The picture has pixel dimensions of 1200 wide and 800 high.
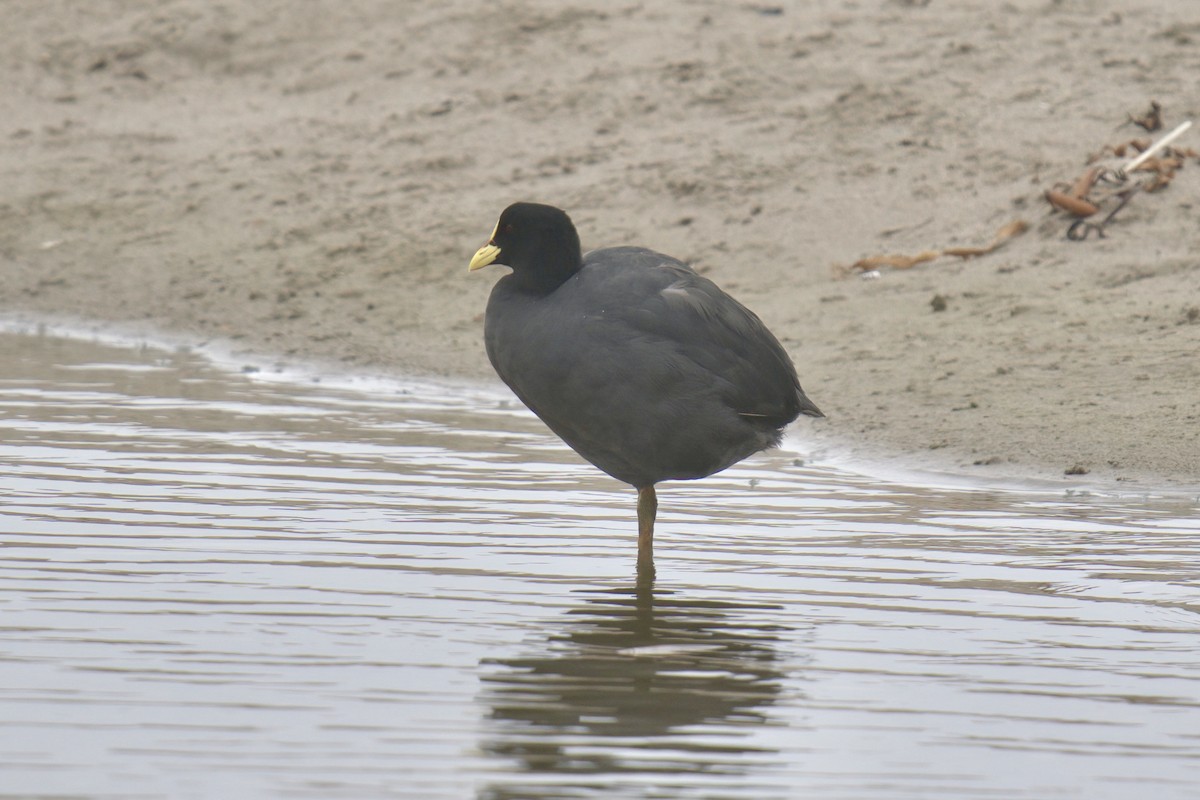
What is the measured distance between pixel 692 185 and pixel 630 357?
20.2 ft

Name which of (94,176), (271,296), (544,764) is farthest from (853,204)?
(544,764)

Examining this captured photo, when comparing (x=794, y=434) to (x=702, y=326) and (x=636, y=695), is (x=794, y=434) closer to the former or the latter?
(x=702, y=326)

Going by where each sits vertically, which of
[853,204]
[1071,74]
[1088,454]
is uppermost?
[1071,74]

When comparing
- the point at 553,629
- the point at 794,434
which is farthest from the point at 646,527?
the point at 794,434

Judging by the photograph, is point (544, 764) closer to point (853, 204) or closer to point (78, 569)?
point (78, 569)

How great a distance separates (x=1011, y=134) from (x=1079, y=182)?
1.27 metres

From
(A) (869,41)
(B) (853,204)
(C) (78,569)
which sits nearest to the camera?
(C) (78,569)

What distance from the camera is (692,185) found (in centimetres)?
1193

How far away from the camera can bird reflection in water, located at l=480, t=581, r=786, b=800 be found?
406 cm

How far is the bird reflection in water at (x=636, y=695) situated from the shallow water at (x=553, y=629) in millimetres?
12

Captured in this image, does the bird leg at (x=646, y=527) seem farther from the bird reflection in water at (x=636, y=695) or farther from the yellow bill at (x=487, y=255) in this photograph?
the yellow bill at (x=487, y=255)

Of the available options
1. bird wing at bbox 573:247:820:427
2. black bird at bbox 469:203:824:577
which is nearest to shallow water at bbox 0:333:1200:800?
black bird at bbox 469:203:824:577

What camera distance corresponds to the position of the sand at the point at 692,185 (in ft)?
29.4

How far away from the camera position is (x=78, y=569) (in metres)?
5.59
